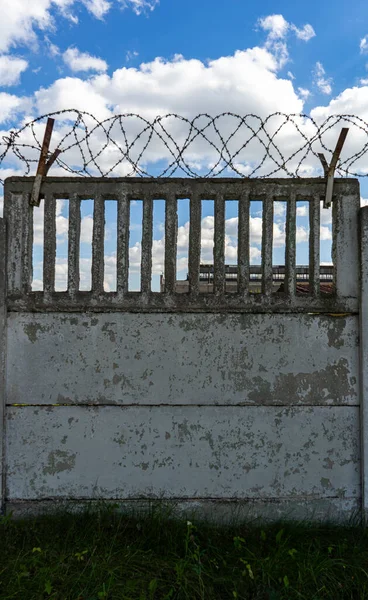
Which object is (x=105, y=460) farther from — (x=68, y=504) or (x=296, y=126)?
(x=296, y=126)

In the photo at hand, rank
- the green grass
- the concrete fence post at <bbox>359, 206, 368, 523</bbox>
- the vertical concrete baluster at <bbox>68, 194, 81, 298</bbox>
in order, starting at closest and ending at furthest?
the green grass
the concrete fence post at <bbox>359, 206, 368, 523</bbox>
the vertical concrete baluster at <bbox>68, 194, 81, 298</bbox>

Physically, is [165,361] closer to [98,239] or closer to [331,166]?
[98,239]

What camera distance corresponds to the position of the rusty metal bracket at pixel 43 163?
366 centimetres

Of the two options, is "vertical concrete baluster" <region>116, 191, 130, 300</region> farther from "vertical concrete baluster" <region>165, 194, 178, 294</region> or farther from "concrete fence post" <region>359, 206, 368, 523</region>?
"concrete fence post" <region>359, 206, 368, 523</region>

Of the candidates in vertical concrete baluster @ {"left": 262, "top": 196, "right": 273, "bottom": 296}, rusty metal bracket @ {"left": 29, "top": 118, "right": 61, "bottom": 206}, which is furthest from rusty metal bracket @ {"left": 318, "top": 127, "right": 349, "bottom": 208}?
rusty metal bracket @ {"left": 29, "top": 118, "right": 61, "bottom": 206}

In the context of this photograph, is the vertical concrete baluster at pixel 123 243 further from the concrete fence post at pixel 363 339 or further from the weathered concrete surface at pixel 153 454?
the concrete fence post at pixel 363 339

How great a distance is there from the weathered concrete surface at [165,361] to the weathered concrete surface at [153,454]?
0.11 metres

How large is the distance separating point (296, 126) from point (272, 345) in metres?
1.70

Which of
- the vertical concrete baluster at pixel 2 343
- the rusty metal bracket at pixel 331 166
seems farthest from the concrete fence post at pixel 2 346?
the rusty metal bracket at pixel 331 166

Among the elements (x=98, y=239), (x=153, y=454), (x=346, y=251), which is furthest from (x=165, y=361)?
(x=346, y=251)

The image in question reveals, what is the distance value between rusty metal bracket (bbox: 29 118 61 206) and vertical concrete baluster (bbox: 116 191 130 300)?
1.98 feet

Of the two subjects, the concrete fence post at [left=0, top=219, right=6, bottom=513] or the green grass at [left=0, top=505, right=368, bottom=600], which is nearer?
the green grass at [left=0, top=505, right=368, bottom=600]

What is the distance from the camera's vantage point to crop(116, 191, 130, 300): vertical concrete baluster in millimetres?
3633

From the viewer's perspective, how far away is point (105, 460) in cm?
358
